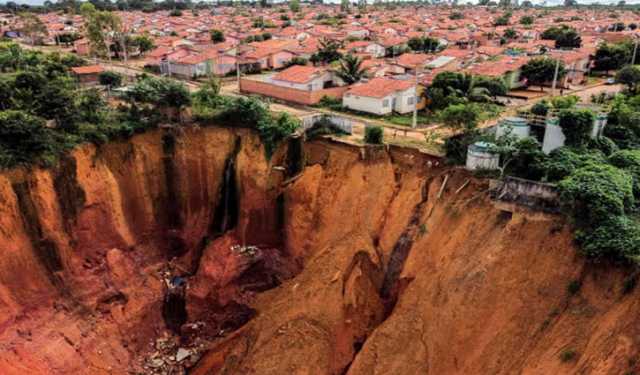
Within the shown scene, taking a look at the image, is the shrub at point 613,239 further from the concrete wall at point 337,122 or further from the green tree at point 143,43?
the green tree at point 143,43

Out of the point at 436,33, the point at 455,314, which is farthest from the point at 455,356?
the point at 436,33

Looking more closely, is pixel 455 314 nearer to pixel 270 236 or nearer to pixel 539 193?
pixel 539 193

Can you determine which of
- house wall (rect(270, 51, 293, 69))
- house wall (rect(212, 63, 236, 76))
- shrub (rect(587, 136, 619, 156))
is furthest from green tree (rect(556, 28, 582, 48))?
shrub (rect(587, 136, 619, 156))

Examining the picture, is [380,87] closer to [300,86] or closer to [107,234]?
[300,86]

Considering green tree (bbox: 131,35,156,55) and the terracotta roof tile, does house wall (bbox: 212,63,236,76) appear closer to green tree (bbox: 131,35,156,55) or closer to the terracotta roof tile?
green tree (bbox: 131,35,156,55)

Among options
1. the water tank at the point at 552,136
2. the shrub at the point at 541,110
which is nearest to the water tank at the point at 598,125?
the water tank at the point at 552,136

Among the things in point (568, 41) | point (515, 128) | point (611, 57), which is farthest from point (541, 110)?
point (568, 41)
